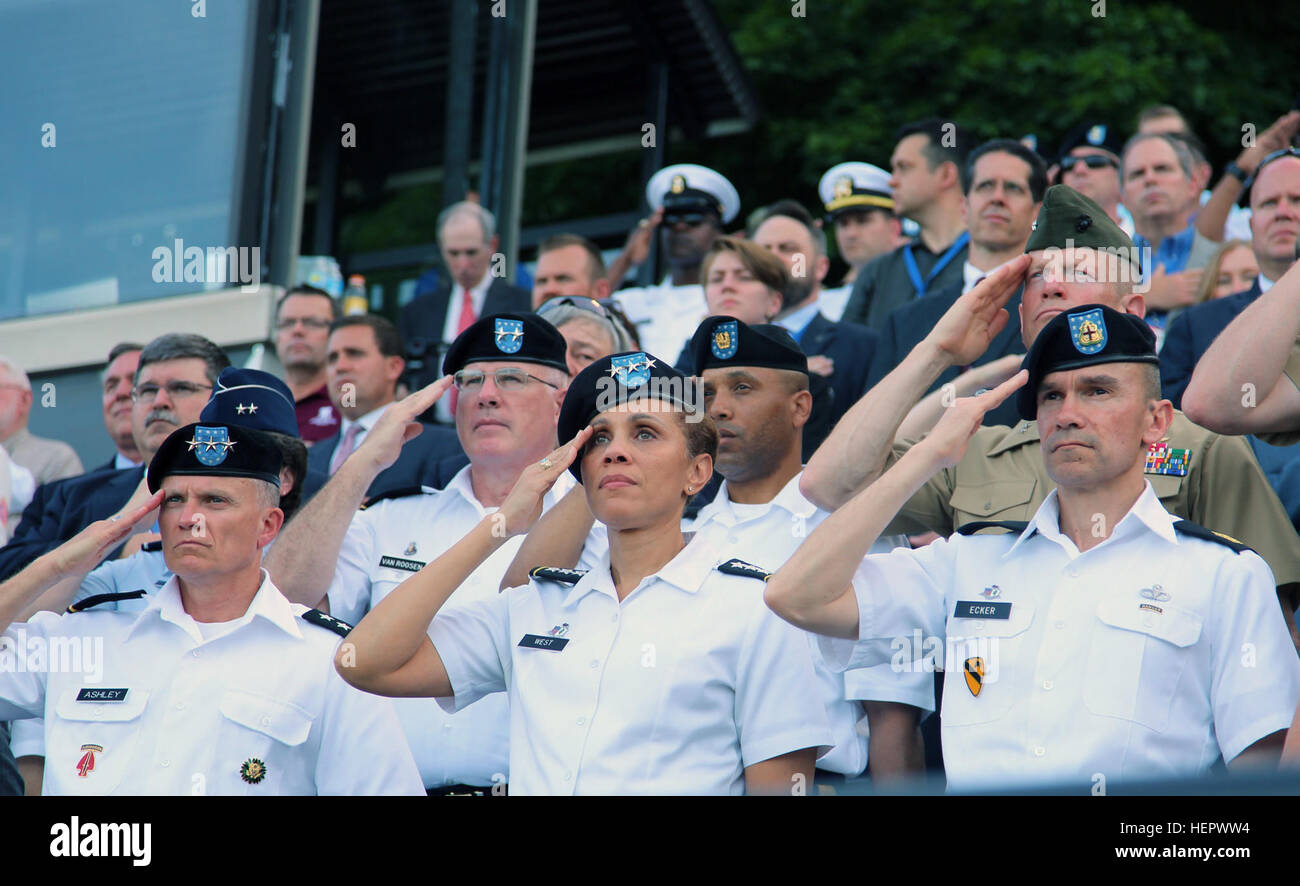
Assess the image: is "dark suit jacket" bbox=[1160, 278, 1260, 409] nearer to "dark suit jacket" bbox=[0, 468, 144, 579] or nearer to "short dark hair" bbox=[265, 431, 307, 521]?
"short dark hair" bbox=[265, 431, 307, 521]

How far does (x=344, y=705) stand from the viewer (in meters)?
4.55

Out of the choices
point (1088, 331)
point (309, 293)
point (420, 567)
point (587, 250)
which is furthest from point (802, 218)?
point (1088, 331)

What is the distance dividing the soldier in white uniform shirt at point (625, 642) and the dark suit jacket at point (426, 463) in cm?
170

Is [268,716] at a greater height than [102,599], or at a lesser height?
lesser

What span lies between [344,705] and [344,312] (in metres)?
5.69

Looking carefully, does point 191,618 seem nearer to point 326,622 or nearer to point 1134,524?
point 326,622

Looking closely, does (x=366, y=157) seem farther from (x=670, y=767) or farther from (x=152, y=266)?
(x=670, y=767)

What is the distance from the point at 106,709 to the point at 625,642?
144 cm

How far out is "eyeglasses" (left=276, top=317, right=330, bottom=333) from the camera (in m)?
8.62

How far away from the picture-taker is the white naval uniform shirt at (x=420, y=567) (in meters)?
5.03

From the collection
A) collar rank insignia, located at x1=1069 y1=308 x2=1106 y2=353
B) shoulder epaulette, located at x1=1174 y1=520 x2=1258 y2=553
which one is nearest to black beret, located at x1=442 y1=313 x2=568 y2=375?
collar rank insignia, located at x1=1069 y1=308 x2=1106 y2=353

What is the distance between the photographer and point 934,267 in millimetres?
8227

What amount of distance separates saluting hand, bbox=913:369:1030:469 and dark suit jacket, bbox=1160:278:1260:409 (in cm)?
191
